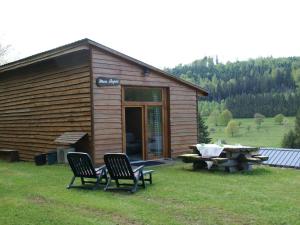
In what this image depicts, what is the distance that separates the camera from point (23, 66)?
42.5 feet

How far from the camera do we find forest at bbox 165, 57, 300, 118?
180 feet

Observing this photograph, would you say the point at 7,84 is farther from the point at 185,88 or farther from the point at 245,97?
the point at 245,97

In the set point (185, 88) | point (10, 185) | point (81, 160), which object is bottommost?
point (10, 185)

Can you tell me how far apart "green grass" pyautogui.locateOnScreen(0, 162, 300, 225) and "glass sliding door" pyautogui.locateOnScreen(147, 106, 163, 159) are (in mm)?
3462

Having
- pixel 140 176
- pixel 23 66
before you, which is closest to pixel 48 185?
pixel 140 176

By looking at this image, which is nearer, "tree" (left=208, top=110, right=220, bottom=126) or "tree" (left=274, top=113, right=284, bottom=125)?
"tree" (left=274, top=113, right=284, bottom=125)

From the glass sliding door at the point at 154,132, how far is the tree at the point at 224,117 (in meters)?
41.2

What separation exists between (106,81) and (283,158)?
5972 mm

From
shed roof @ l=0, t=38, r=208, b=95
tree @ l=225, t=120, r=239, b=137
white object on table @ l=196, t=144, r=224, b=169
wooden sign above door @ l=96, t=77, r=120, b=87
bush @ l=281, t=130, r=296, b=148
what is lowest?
bush @ l=281, t=130, r=296, b=148

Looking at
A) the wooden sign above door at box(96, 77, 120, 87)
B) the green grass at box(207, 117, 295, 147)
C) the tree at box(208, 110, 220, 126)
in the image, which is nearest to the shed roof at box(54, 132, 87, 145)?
the wooden sign above door at box(96, 77, 120, 87)

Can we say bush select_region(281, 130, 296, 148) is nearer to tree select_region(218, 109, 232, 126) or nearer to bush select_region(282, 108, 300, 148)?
bush select_region(282, 108, 300, 148)

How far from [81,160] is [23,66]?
6665 millimetres

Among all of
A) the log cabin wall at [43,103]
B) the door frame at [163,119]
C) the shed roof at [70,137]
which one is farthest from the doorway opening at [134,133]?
the log cabin wall at [43,103]

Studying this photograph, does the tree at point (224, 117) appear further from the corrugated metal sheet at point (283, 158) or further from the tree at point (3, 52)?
the corrugated metal sheet at point (283, 158)
